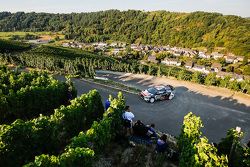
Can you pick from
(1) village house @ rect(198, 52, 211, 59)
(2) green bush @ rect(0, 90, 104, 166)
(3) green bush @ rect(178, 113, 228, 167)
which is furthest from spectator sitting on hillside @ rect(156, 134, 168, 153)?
(1) village house @ rect(198, 52, 211, 59)

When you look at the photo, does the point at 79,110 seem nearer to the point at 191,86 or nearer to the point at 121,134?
the point at 121,134

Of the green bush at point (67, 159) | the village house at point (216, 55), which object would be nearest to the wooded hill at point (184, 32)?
the village house at point (216, 55)

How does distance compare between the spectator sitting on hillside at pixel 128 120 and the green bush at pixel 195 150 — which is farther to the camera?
the spectator sitting on hillside at pixel 128 120

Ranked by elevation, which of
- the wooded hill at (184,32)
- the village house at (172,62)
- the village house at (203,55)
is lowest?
the village house at (172,62)

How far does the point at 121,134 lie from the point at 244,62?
357 ft

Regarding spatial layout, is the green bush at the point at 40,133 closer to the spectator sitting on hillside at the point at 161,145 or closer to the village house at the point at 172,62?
the spectator sitting on hillside at the point at 161,145

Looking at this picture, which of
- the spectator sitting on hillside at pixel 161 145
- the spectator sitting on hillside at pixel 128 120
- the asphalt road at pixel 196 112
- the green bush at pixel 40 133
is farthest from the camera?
the asphalt road at pixel 196 112

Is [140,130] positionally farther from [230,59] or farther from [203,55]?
[203,55]

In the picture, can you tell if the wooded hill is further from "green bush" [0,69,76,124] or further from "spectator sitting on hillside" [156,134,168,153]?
"spectator sitting on hillside" [156,134,168,153]

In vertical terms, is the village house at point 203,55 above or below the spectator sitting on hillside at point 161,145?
below

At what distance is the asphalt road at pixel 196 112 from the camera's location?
65.4 feet

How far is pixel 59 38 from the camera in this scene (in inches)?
6781

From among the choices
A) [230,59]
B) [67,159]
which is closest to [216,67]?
[230,59]

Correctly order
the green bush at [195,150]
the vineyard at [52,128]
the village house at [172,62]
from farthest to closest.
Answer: the village house at [172,62] < the vineyard at [52,128] < the green bush at [195,150]
